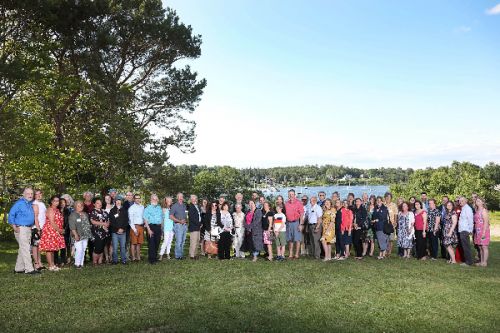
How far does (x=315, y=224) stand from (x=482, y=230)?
14.9 ft

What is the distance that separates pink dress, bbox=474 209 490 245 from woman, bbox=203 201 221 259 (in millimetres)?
7308

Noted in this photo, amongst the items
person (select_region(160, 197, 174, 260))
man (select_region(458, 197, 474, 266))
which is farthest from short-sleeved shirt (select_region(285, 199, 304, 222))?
man (select_region(458, 197, 474, 266))

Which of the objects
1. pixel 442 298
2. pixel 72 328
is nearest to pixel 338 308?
pixel 442 298

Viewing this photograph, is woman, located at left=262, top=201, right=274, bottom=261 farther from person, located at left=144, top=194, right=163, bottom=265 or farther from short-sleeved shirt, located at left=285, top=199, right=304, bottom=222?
person, located at left=144, top=194, right=163, bottom=265

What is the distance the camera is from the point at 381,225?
A: 38.8ft

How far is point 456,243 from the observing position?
36.6 feet

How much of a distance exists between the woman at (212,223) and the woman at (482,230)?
24.0 feet

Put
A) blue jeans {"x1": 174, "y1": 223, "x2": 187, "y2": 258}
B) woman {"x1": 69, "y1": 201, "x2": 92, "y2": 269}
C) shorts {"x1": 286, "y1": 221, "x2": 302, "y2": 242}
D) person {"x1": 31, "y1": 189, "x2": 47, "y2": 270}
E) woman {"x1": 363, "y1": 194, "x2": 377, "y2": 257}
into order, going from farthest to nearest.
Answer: woman {"x1": 363, "y1": 194, "x2": 377, "y2": 257} → shorts {"x1": 286, "y1": 221, "x2": 302, "y2": 242} → blue jeans {"x1": 174, "y1": 223, "x2": 187, "y2": 258} → woman {"x1": 69, "y1": 201, "x2": 92, "y2": 269} → person {"x1": 31, "y1": 189, "x2": 47, "y2": 270}

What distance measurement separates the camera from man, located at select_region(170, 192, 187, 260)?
37.3 ft

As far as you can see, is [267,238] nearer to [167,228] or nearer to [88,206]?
[167,228]

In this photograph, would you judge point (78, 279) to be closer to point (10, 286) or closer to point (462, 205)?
point (10, 286)

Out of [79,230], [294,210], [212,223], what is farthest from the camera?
[212,223]

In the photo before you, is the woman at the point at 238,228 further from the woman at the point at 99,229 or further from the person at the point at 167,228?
the woman at the point at 99,229

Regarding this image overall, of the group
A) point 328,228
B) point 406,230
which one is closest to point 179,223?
point 328,228
